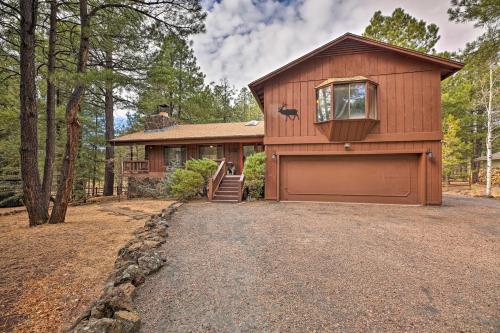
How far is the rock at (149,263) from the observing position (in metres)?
2.99

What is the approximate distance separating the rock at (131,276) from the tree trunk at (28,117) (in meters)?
5.28

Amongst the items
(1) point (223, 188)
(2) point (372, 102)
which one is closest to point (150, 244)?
(1) point (223, 188)

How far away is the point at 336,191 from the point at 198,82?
53.0 feet

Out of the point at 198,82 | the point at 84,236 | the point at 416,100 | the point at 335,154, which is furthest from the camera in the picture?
the point at 198,82

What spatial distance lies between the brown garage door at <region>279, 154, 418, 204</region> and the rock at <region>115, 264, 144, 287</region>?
712cm

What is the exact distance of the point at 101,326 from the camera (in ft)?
5.89

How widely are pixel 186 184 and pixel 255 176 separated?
3.07 meters

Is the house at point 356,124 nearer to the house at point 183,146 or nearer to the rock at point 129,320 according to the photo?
the house at point 183,146

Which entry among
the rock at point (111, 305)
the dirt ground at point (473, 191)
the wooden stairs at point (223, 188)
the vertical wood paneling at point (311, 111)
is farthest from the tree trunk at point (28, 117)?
the dirt ground at point (473, 191)

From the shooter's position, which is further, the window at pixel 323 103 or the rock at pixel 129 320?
the window at pixel 323 103

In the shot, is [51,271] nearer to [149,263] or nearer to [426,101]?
[149,263]

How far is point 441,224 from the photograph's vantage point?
17.8 ft

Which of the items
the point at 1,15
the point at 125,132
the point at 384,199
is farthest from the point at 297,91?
the point at 125,132

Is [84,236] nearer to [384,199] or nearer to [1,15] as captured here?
[1,15]
